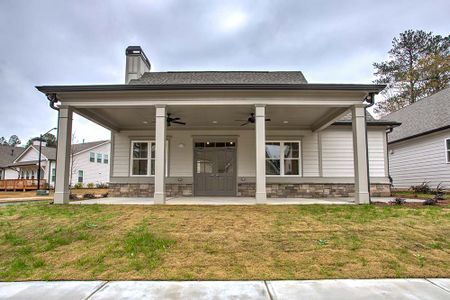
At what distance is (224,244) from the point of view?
4441 millimetres

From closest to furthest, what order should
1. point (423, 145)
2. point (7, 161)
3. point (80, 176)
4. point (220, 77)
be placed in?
point (423, 145) < point (220, 77) < point (80, 176) < point (7, 161)

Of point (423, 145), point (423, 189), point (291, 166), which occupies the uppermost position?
point (423, 145)

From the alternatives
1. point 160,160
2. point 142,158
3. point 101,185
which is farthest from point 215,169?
point 101,185

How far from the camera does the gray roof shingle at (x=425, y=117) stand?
12.2 metres

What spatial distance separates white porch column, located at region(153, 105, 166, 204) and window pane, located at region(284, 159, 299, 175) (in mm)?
5391

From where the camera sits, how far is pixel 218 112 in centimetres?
916

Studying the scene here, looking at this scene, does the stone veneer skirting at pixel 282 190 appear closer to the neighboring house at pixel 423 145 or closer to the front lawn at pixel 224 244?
the neighboring house at pixel 423 145

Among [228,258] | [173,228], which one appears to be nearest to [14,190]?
[173,228]

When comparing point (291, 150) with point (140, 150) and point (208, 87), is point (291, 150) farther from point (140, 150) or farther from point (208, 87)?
point (140, 150)

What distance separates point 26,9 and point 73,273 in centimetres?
990

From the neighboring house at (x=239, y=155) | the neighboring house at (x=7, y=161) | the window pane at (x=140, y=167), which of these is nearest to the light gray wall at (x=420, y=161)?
the neighboring house at (x=239, y=155)

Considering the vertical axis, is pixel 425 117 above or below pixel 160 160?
above

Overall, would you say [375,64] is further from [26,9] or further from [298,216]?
[26,9]

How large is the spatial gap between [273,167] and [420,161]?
25.2 feet
